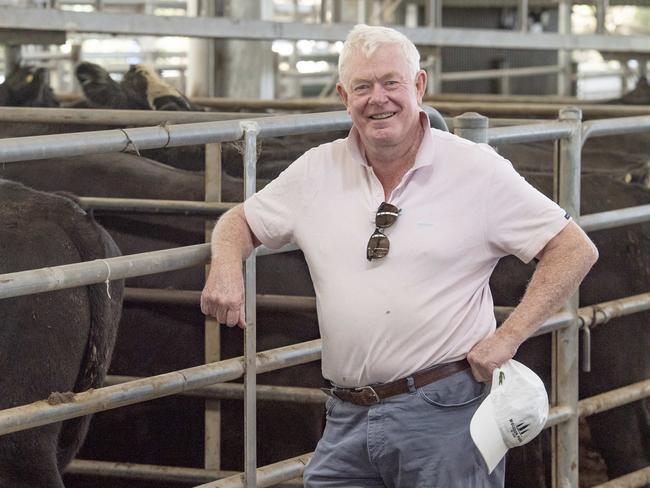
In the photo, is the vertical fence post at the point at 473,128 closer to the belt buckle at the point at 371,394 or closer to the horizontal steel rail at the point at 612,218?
the horizontal steel rail at the point at 612,218

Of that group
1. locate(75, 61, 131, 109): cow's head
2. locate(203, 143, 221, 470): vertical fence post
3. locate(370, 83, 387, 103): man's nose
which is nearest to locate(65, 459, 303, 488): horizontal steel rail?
locate(203, 143, 221, 470): vertical fence post

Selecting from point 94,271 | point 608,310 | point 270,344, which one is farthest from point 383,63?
point 270,344

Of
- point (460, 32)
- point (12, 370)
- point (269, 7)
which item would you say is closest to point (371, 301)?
point (12, 370)

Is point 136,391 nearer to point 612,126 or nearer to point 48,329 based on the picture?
point 48,329

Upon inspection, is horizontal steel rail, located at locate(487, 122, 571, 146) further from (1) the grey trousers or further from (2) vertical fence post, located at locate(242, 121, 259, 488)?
(1) the grey trousers

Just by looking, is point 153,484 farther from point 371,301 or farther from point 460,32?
point 460,32

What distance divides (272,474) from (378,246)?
896 millimetres

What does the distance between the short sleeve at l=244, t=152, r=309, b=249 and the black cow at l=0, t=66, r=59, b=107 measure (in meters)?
5.70

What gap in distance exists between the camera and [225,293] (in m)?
3.05

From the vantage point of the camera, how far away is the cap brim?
288 centimetres

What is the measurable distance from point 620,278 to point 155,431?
2081 millimetres

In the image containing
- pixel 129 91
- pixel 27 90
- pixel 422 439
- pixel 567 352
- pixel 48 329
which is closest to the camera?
pixel 422 439

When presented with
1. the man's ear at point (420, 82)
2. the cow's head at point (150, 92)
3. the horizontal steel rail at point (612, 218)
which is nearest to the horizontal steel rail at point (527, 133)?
the horizontal steel rail at point (612, 218)

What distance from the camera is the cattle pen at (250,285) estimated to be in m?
2.92
